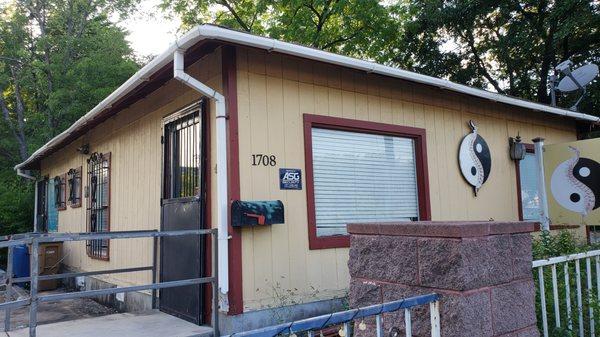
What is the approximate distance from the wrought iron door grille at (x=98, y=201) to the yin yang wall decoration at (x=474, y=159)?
5626mm

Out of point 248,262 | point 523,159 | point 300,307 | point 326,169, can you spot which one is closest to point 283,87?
point 326,169

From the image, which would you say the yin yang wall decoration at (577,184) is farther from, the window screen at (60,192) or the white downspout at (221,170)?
the window screen at (60,192)

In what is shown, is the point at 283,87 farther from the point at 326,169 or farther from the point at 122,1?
the point at 122,1

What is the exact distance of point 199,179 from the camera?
Result: 4805mm

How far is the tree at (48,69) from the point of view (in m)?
14.5

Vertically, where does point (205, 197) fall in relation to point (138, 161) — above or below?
below

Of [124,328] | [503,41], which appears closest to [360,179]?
[124,328]

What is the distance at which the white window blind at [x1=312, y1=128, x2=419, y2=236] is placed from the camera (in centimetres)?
515

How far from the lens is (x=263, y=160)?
4.59m

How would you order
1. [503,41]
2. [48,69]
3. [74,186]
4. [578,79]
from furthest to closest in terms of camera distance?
[48,69] < [503,41] < [74,186] < [578,79]

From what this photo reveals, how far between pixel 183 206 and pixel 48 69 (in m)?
13.0

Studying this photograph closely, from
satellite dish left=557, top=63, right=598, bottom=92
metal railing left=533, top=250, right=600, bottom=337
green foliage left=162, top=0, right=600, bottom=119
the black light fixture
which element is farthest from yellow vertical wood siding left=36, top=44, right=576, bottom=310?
green foliage left=162, top=0, right=600, bottom=119

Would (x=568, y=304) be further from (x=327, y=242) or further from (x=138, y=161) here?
(x=138, y=161)

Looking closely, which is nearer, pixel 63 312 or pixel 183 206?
pixel 183 206
